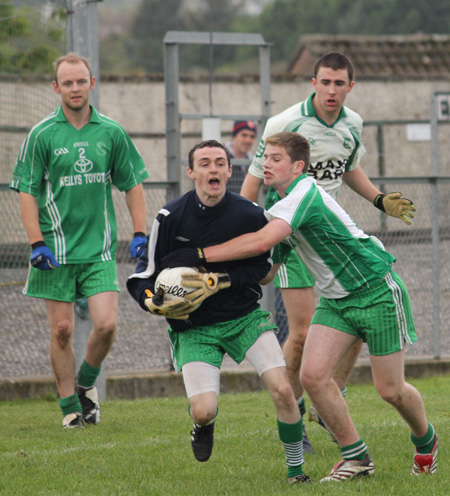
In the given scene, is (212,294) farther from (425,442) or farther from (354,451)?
(425,442)

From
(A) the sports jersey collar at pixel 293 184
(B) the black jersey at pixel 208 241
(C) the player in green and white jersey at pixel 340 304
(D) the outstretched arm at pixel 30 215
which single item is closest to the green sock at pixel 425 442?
(C) the player in green and white jersey at pixel 340 304

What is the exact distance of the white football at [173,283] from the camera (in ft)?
17.1

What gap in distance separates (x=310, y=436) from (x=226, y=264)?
6.20 feet

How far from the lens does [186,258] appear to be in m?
5.36

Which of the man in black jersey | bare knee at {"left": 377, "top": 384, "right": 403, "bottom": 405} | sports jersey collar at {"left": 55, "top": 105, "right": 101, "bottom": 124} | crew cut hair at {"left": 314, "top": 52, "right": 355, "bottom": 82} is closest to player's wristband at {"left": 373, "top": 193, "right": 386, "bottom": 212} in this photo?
crew cut hair at {"left": 314, "top": 52, "right": 355, "bottom": 82}

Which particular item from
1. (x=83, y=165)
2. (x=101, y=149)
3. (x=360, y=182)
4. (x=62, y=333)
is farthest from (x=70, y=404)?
(x=360, y=182)

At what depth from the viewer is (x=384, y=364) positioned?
17.8 feet

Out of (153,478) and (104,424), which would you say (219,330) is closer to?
(153,478)

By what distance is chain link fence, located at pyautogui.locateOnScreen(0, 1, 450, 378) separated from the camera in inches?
360

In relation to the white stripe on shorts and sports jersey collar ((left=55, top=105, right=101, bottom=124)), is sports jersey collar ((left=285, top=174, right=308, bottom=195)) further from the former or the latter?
sports jersey collar ((left=55, top=105, right=101, bottom=124))

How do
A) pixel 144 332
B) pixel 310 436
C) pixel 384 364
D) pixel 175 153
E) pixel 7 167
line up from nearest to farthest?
pixel 384 364 → pixel 310 436 → pixel 175 153 → pixel 144 332 → pixel 7 167

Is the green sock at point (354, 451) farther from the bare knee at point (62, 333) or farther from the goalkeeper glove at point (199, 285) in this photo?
the bare knee at point (62, 333)

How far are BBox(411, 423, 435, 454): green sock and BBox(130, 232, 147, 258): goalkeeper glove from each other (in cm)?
234

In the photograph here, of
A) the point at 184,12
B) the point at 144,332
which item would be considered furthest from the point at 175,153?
the point at 184,12
